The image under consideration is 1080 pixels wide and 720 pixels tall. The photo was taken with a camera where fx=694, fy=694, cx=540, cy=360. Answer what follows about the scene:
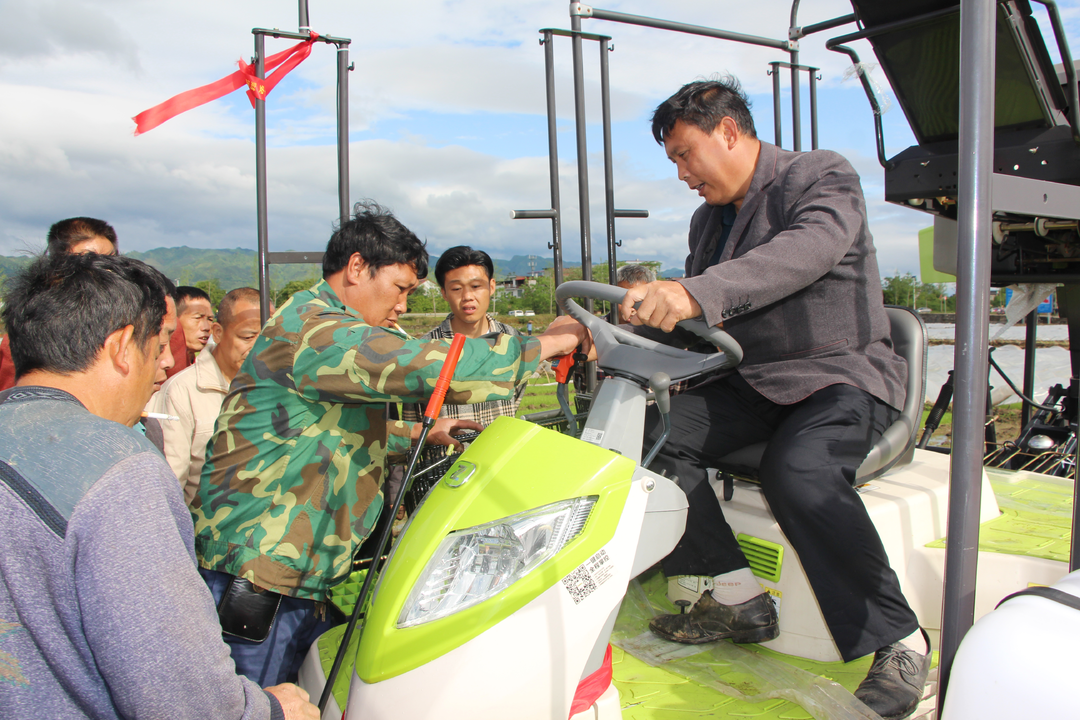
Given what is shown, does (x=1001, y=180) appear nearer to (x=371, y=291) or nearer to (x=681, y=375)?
(x=681, y=375)

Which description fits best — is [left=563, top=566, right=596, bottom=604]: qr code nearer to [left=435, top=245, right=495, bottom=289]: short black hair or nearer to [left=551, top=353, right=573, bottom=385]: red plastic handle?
[left=551, top=353, right=573, bottom=385]: red plastic handle

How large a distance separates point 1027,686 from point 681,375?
951mm

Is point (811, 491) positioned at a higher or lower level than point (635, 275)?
lower

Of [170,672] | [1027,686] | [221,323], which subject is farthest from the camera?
[221,323]

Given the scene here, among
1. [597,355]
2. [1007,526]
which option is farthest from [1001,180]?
[1007,526]

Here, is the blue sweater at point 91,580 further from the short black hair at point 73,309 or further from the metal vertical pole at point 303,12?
the metal vertical pole at point 303,12

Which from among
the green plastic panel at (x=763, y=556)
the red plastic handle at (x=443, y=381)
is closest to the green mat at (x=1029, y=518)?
the green plastic panel at (x=763, y=556)

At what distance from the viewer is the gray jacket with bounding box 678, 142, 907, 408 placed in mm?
1812

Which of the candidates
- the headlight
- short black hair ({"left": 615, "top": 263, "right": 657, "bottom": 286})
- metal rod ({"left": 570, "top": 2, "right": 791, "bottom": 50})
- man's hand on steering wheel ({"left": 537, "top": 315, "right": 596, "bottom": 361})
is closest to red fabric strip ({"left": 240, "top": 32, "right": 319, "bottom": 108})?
metal rod ({"left": 570, "top": 2, "right": 791, "bottom": 50})

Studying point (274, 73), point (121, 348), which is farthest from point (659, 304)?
point (274, 73)

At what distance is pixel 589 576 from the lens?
4.35 ft

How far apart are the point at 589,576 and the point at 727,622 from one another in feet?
2.47

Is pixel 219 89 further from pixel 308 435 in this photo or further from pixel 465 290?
pixel 308 435

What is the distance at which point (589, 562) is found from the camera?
133 centimetres
